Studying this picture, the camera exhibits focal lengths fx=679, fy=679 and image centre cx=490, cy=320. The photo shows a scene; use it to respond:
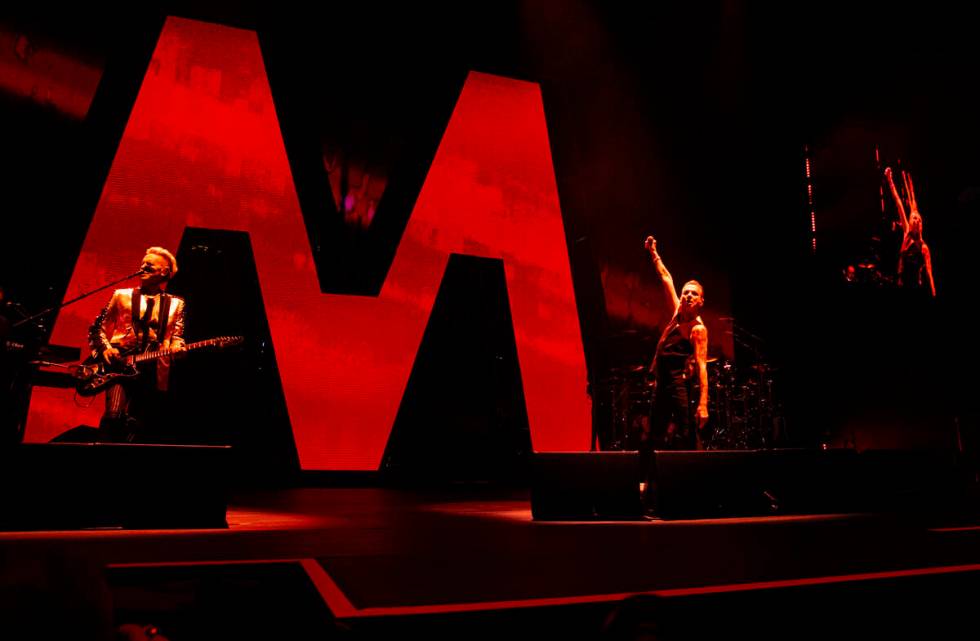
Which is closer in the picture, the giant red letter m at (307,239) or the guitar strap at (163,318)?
the guitar strap at (163,318)

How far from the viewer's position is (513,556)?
2.74 m

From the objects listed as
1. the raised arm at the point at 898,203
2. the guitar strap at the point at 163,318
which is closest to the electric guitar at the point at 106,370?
the guitar strap at the point at 163,318

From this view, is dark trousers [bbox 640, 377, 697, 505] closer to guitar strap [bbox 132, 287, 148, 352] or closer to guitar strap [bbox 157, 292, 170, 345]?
guitar strap [bbox 157, 292, 170, 345]

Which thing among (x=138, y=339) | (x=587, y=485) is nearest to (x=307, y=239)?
(x=138, y=339)

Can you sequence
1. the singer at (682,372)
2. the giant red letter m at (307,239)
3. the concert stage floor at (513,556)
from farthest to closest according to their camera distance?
the giant red letter m at (307,239) < the singer at (682,372) < the concert stage floor at (513,556)

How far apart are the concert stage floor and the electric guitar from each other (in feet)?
3.89

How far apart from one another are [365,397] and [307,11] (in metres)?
4.09

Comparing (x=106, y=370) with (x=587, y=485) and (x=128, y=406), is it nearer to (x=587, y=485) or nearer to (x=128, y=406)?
(x=128, y=406)

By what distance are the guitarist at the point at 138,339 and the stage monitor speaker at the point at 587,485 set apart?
266cm

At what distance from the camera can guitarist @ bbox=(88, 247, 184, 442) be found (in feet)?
14.7

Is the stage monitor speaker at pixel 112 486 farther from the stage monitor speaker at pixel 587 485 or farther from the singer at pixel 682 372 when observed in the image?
the singer at pixel 682 372

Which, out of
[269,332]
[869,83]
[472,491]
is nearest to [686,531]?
[472,491]

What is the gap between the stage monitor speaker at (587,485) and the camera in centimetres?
471

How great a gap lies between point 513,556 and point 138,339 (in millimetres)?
3219
